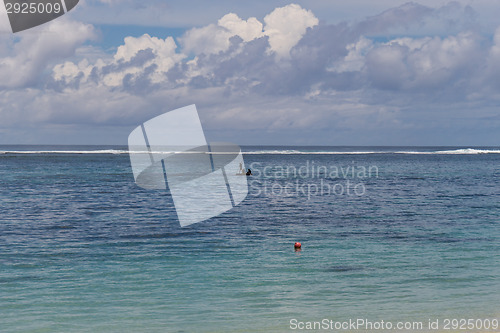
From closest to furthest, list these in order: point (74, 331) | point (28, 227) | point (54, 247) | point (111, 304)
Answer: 1. point (74, 331)
2. point (111, 304)
3. point (54, 247)
4. point (28, 227)

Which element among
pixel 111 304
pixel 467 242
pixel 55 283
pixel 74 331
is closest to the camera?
pixel 74 331

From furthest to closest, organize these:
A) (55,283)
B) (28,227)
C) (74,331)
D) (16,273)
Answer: (28,227)
(16,273)
(55,283)
(74,331)

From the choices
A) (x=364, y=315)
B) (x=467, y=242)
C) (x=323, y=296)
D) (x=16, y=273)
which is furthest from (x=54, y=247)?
(x=467, y=242)

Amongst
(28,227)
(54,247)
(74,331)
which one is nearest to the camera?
(74,331)

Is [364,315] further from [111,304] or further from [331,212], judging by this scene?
Result: [331,212]

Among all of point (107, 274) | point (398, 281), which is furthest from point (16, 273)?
point (398, 281)

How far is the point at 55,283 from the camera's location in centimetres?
1722

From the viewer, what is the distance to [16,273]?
60.3 ft

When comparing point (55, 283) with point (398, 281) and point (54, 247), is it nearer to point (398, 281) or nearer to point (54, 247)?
point (54, 247)

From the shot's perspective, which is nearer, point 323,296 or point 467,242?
point 323,296

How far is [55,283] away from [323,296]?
917 cm

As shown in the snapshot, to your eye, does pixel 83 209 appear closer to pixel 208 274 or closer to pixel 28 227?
pixel 28 227

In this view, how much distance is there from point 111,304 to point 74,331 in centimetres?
204

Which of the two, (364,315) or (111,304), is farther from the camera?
(111,304)
